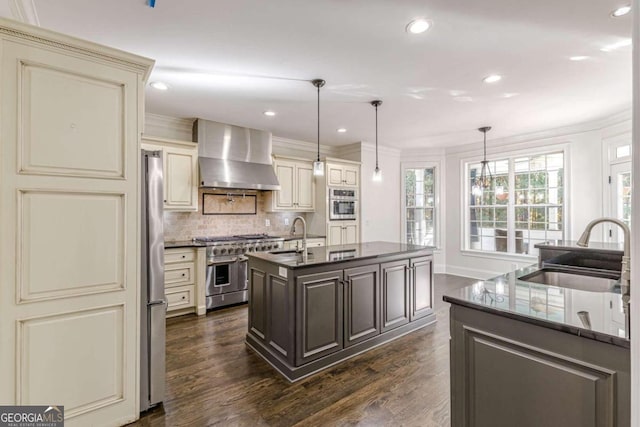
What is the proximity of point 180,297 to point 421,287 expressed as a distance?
2.98 meters

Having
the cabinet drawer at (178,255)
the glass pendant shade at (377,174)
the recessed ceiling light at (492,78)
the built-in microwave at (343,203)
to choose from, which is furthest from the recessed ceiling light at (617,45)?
the cabinet drawer at (178,255)

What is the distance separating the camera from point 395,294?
126 inches

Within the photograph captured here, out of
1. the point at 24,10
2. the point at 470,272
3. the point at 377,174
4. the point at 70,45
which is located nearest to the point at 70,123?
the point at 70,45

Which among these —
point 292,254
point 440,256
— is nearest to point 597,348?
point 292,254

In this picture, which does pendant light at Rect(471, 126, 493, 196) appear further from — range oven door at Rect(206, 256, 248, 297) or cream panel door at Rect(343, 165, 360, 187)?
range oven door at Rect(206, 256, 248, 297)

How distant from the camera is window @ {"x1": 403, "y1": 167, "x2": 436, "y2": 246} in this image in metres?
6.50

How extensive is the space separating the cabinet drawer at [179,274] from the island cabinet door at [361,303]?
2.23 m

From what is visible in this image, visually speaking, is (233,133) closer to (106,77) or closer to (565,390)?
(106,77)

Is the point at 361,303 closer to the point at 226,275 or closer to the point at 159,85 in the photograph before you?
the point at 226,275

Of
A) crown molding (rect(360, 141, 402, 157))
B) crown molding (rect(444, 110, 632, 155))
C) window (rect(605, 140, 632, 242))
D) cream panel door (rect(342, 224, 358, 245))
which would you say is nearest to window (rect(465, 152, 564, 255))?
crown molding (rect(444, 110, 632, 155))

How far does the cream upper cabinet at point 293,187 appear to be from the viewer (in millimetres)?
5047

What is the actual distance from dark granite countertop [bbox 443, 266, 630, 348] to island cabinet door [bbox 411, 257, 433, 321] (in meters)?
1.62

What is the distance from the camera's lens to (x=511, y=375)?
1.34 meters

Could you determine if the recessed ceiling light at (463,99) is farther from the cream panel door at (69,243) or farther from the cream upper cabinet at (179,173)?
the cream panel door at (69,243)
